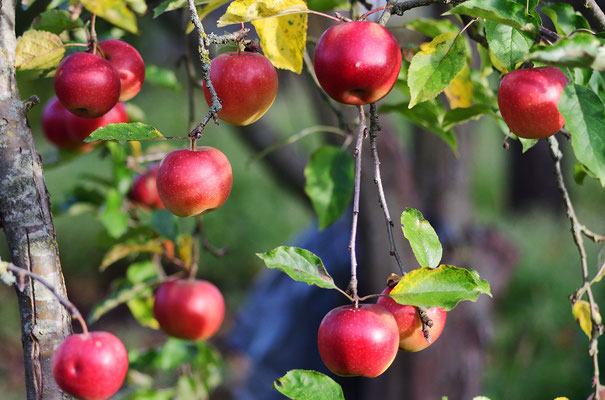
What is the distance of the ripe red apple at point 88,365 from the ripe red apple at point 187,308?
393 millimetres

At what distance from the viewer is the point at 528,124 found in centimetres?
54

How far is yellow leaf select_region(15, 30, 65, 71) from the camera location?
2.06 feet

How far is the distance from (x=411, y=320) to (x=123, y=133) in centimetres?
31

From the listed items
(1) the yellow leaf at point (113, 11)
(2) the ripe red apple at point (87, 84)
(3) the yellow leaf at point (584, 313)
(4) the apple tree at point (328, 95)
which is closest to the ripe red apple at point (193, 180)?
(4) the apple tree at point (328, 95)

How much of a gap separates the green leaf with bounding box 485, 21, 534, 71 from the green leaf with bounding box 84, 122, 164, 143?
11.9 inches

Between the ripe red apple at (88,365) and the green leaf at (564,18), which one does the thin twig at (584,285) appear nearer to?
the green leaf at (564,18)

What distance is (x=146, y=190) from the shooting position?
4.02 ft

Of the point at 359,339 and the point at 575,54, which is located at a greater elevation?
the point at 575,54

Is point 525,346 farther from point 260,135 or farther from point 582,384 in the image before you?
point 260,135

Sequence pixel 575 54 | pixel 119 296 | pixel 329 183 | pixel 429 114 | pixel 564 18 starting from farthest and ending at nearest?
pixel 119 296
pixel 329 183
pixel 429 114
pixel 564 18
pixel 575 54

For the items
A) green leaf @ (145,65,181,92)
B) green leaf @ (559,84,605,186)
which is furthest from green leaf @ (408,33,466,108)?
green leaf @ (145,65,181,92)

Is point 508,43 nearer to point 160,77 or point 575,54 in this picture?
point 575,54

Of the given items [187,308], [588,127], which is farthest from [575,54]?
[187,308]

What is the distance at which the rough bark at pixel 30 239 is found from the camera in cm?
58
